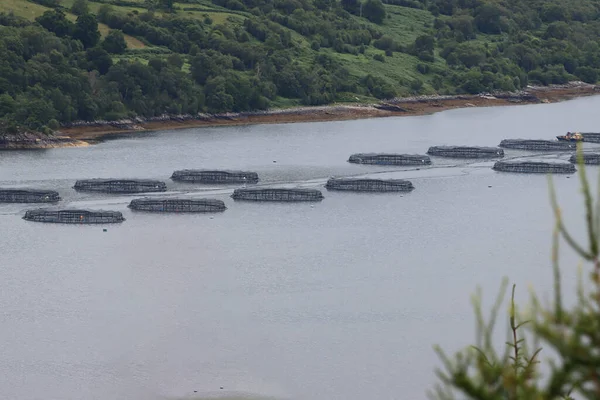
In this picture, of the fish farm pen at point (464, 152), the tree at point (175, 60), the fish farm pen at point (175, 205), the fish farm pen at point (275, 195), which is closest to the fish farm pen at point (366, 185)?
the fish farm pen at point (275, 195)

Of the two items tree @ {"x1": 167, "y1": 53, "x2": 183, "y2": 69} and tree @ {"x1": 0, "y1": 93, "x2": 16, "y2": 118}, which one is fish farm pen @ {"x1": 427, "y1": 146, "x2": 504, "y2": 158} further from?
tree @ {"x1": 0, "y1": 93, "x2": 16, "y2": 118}

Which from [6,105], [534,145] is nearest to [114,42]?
[6,105]

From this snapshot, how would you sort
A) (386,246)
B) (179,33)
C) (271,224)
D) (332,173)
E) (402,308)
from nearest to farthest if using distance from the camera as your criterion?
(402,308)
(386,246)
(271,224)
(332,173)
(179,33)

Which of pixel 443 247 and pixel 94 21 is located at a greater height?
pixel 94 21

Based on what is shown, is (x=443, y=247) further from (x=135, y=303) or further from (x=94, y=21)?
(x=94, y=21)

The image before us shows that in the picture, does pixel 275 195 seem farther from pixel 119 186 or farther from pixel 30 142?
pixel 30 142

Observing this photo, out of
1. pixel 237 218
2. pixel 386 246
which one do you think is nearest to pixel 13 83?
pixel 237 218
